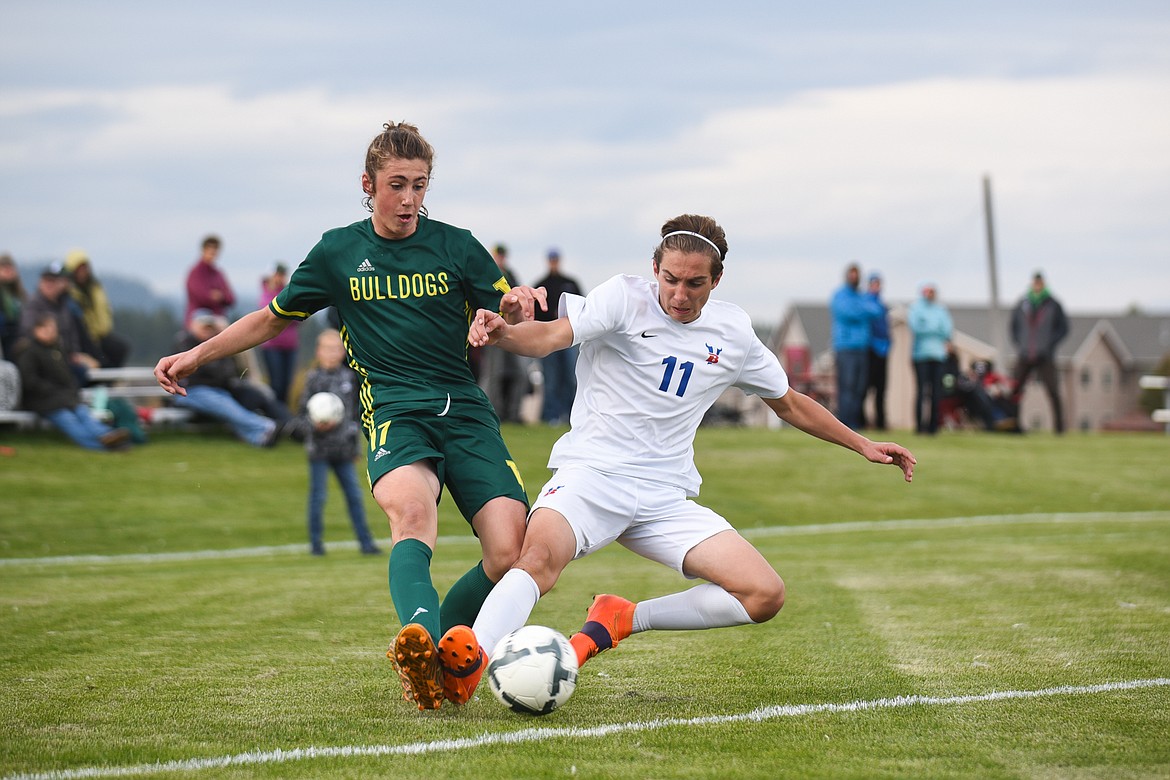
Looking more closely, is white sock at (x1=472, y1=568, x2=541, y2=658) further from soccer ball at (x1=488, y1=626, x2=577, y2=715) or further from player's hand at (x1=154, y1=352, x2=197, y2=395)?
player's hand at (x1=154, y1=352, x2=197, y2=395)

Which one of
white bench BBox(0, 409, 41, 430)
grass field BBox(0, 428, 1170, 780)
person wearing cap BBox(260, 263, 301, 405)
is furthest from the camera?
person wearing cap BBox(260, 263, 301, 405)

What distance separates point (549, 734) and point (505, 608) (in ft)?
2.18

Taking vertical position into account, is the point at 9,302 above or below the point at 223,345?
above

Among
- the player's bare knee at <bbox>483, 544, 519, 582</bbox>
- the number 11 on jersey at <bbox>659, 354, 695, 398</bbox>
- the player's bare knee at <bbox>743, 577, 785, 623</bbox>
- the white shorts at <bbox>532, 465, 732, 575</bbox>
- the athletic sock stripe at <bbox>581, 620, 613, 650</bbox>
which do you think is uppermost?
the number 11 on jersey at <bbox>659, 354, 695, 398</bbox>

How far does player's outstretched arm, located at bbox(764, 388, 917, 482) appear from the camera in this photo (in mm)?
5891

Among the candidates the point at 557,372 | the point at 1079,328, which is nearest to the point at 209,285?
the point at 557,372

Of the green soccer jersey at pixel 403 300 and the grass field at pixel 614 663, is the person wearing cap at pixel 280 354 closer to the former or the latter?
the grass field at pixel 614 663

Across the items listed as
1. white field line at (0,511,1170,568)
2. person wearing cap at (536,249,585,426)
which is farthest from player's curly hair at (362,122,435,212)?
person wearing cap at (536,249,585,426)

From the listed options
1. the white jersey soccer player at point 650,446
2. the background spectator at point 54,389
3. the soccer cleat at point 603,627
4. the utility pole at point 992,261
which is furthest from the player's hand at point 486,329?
the utility pole at point 992,261

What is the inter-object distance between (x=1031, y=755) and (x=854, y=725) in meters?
0.69

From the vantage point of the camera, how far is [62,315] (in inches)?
692

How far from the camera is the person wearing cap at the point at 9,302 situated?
57.6 feet

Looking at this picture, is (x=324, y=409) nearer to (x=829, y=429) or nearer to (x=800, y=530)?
(x=800, y=530)

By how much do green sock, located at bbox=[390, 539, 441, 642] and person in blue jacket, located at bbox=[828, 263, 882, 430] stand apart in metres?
17.0
